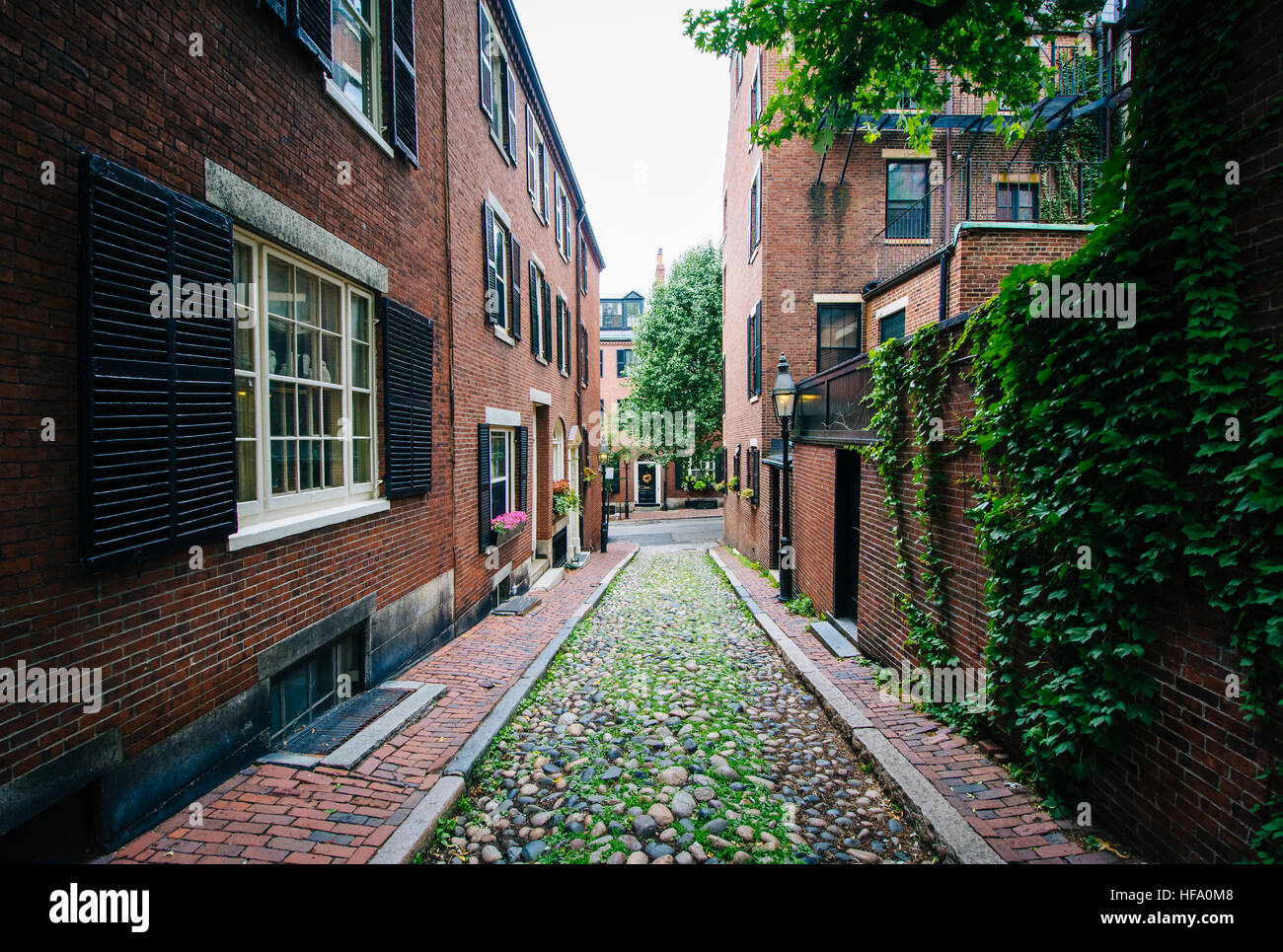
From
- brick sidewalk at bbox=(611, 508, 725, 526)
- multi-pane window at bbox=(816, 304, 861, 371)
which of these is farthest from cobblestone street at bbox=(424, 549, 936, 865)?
brick sidewalk at bbox=(611, 508, 725, 526)

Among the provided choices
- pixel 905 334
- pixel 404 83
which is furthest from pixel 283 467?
pixel 905 334

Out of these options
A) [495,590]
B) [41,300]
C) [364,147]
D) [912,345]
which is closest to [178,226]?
[41,300]

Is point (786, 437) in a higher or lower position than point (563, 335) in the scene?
lower

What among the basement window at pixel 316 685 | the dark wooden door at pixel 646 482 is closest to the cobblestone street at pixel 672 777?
the basement window at pixel 316 685

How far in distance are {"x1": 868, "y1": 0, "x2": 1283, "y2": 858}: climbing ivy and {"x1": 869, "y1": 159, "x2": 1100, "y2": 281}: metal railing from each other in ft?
36.1

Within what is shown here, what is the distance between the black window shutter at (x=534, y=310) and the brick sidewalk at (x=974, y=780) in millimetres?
9619

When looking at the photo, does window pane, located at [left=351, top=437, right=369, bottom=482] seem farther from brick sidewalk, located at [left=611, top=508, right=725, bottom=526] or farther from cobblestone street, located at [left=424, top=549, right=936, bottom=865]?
brick sidewalk, located at [left=611, top=508, right=725, bottom=526]

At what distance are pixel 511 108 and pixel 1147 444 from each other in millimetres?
12382

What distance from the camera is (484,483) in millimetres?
9461

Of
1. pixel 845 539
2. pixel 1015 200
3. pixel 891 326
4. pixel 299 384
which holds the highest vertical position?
pixel 1015 200

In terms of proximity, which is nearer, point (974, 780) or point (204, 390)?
point (204, 390)

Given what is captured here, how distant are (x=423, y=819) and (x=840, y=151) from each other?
16.6 m

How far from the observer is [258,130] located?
13.9 feet

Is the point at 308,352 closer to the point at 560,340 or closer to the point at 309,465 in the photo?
the point at 309,465
